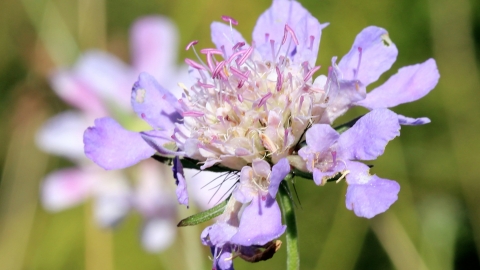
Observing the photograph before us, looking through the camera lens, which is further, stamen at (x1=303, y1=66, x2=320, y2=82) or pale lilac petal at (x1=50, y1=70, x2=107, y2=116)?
pale lilac petal at (x1=50, y1=70, x2=107, y2=116)

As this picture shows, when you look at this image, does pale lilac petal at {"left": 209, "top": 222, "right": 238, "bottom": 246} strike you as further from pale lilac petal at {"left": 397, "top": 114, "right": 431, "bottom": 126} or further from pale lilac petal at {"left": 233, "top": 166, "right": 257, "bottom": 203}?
pale lilac petal at {"left": 397, "top": 114, "right": 431, "bottom": 126}

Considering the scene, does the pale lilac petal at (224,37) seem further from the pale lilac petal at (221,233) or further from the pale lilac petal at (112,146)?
the pale lilac petal at (221,233)

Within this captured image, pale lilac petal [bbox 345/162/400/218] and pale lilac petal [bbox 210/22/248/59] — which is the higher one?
pale lilac petal [bbox 210/22/248/59]

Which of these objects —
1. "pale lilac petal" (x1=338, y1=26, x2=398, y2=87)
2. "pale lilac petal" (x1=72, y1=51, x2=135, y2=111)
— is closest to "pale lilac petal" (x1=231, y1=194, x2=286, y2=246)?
"pale lilac petal" (x1=338, y1=26, x2=398, y2=87)

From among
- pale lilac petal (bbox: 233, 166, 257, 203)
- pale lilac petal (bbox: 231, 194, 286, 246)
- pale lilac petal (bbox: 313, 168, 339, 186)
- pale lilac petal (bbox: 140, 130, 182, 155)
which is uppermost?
pale lilac petal (bbox: 140, 130, 182, 155)

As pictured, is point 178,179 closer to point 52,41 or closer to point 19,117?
point 52,41

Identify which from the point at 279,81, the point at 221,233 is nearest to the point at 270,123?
the point at 279,81
